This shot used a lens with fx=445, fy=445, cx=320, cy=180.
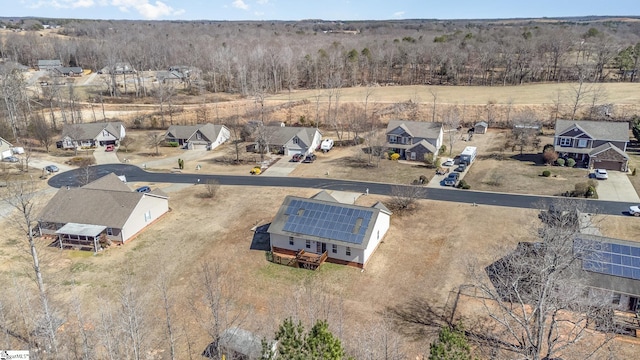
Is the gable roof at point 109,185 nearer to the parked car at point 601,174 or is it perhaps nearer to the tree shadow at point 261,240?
the tree shadow at point 261,240

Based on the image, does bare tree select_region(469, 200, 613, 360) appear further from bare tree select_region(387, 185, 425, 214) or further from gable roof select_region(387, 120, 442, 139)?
gable roof select_region(387, 120, 442, 139)

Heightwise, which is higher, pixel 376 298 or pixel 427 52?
pixel 427 52

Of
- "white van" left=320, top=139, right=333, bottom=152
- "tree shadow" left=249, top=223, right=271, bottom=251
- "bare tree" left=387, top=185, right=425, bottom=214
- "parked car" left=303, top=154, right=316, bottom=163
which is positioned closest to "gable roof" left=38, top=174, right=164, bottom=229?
"tree shadow" left=249, top=223, right=271, bottom=251

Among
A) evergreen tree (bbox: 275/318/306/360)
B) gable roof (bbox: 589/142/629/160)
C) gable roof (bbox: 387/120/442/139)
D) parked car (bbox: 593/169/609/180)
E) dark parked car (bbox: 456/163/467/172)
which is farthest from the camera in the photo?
gable roof (bbox: 387/120/442/139)

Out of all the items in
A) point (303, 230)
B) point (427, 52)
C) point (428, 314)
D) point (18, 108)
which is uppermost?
point (427, 52)

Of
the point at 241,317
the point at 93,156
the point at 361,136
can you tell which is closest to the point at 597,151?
the point at 361,136

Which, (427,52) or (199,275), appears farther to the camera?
(427,52)

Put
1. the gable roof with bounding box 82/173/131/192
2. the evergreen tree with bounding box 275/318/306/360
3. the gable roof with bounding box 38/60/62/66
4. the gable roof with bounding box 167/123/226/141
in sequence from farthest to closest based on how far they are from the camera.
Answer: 1. the gable roof with bounding box 38/60/62/66
2. the gable roof with bounding box 167/123/226/141
3. the gable roof with bounding box 82/173/131/192
4. the evergreen tree with bounding box 275/318/306/360

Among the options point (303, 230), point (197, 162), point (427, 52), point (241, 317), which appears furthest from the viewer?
point (427, 52)

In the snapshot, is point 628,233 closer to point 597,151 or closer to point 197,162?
point 597,151
